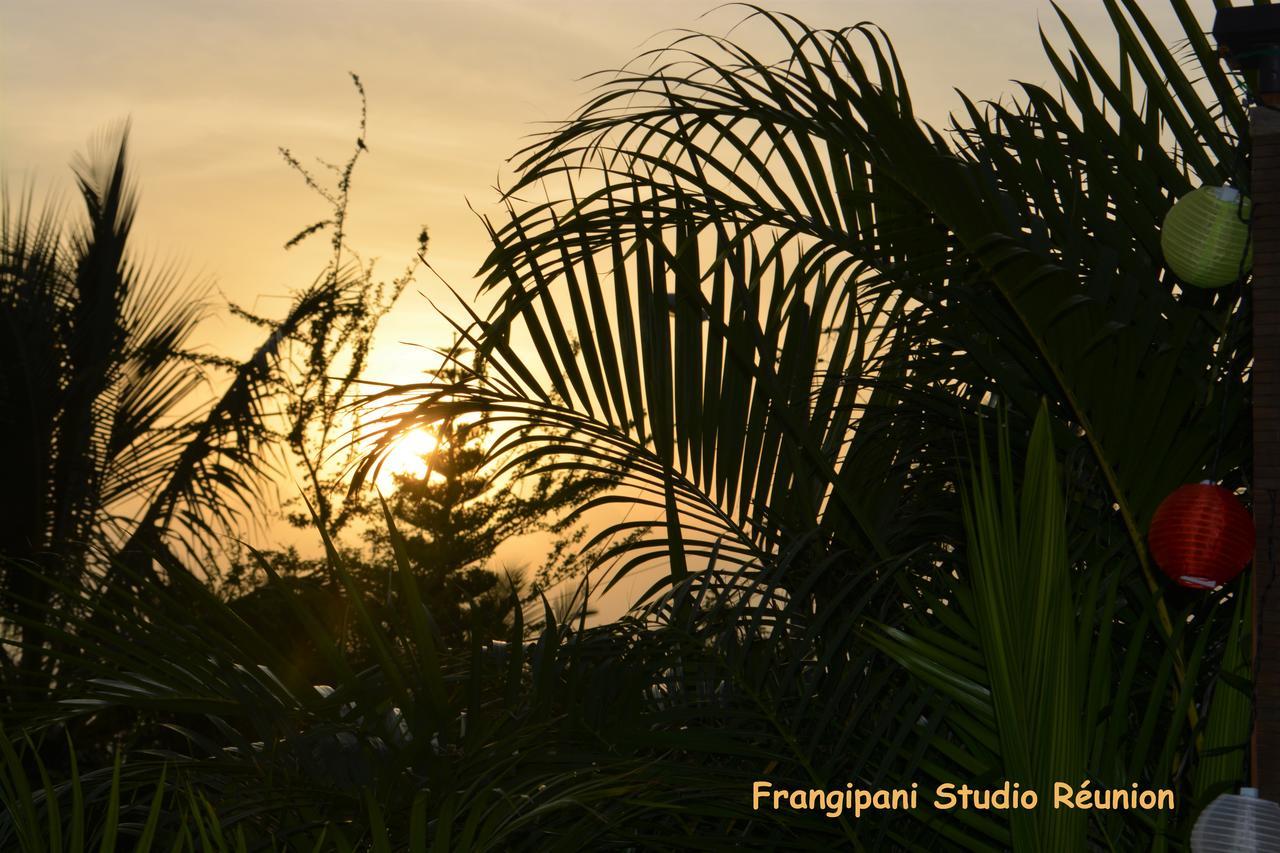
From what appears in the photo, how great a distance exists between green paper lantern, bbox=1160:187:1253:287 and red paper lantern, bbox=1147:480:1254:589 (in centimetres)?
34

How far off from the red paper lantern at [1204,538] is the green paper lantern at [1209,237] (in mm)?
339

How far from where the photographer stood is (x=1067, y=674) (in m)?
1.22

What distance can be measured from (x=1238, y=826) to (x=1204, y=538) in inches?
13.6

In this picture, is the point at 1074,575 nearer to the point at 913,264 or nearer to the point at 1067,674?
the point at 913,264

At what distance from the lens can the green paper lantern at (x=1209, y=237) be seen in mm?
1602

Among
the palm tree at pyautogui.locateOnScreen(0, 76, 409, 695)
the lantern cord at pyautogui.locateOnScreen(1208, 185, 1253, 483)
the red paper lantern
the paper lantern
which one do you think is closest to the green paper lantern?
the lantern cord at pyautogui.locateOnScreen(1208, 185, 1253, 483)

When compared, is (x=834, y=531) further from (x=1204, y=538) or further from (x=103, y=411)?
(x=103, y=411)

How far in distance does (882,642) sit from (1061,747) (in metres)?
0.23

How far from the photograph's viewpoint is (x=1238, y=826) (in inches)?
50.6

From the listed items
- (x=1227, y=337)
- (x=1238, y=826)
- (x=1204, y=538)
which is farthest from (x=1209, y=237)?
(x=1238, y=826)

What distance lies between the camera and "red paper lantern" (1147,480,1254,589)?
57.0 inches

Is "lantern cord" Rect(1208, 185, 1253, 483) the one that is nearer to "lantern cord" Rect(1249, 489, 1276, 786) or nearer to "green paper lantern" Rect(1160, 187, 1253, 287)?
"green paper lantern" Rect(1160, 187, 1253, 287)

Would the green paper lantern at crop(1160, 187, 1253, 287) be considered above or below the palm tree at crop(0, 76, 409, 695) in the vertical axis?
below

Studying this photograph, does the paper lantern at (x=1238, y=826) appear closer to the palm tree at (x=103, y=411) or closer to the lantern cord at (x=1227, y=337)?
the lantern cord at (x=1227, y=337)
